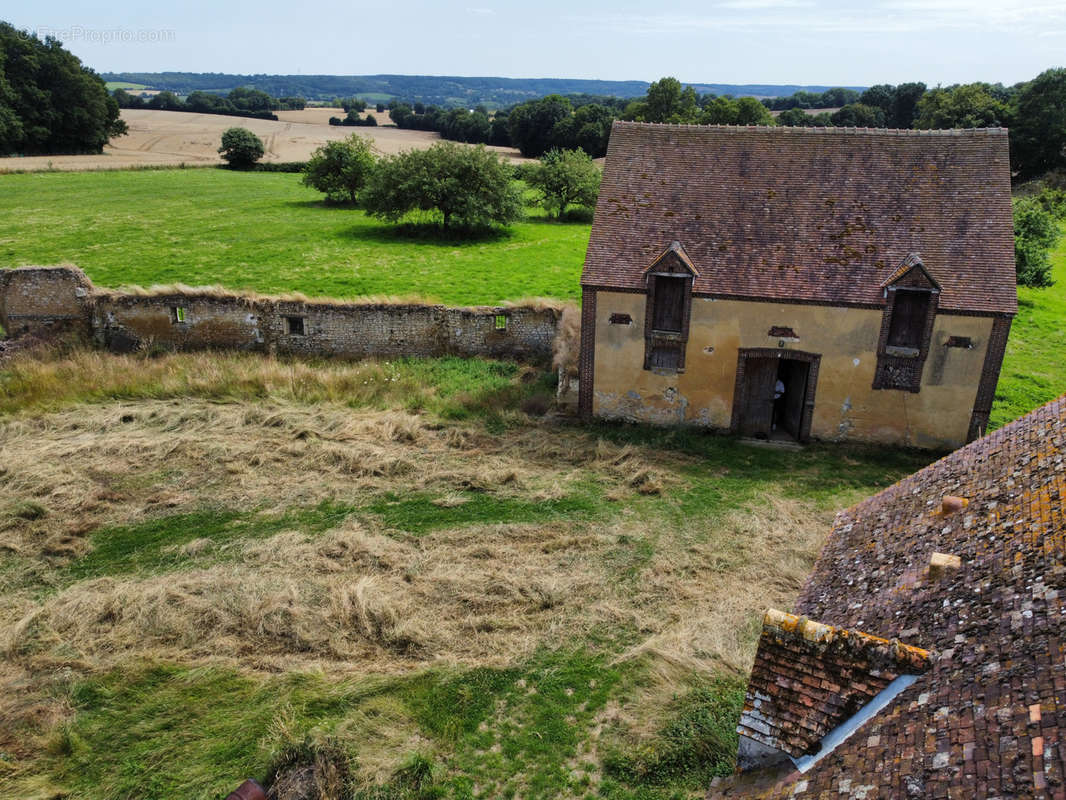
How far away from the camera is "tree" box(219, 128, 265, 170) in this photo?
77.8 m

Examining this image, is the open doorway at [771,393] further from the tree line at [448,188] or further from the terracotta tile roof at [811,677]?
the tree line at [448,188]

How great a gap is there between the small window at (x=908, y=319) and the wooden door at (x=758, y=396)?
3.12 metres

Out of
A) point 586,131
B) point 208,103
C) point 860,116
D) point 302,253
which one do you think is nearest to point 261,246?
point 302,253

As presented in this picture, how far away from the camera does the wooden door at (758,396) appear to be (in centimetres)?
2130

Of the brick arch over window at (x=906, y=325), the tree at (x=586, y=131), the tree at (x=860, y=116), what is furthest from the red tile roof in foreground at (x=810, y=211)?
the tree at (x=860, y=116)

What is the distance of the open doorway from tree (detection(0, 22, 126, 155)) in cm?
7833

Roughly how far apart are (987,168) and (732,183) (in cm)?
663

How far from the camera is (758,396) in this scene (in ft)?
70.9

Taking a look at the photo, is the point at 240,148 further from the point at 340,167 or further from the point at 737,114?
the point at 737,114

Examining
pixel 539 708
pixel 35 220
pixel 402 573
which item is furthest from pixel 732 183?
pixel 35 220

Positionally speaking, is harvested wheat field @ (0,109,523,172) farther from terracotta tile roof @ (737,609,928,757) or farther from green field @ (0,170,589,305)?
terracotta tile roof @ (737,609,928,757)

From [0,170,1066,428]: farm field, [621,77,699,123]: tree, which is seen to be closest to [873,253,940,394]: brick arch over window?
[0,170,1066,428]: farm field

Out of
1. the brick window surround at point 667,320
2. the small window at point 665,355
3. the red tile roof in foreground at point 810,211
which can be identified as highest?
the red tile roof in foreground at point 810,211

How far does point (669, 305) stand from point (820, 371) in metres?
4.46
